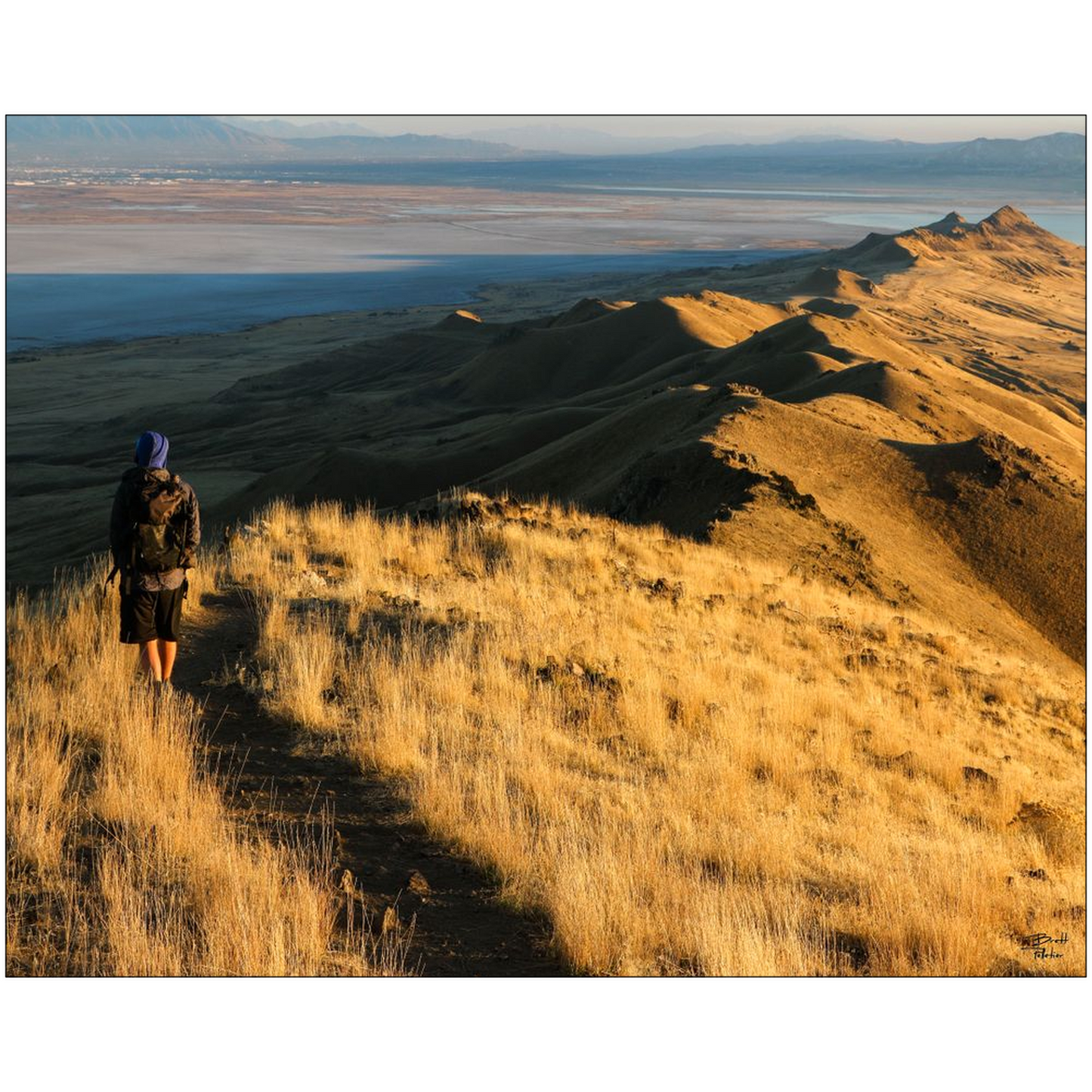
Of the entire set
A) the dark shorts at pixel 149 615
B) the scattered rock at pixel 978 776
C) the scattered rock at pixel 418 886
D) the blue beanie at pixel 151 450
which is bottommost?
the scattered rock at pixel 978 776

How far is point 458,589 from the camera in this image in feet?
36.0

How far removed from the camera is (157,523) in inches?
289

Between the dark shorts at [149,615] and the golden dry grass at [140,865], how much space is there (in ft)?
1.51

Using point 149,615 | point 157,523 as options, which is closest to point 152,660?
point 149,615

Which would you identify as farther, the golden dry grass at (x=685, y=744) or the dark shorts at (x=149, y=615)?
the dark shorts at (x=149, y=615)

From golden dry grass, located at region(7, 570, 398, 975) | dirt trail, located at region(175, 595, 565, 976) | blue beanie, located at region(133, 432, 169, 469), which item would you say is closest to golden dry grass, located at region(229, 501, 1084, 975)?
dirt trail, located at region(175, 595, 565, 976)

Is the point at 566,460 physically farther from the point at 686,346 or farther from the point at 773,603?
the point at 686,346

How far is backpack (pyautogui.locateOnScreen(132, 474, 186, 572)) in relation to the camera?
7250mm

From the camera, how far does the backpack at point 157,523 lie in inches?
285

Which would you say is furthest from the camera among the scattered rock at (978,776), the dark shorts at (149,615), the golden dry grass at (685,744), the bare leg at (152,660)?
the scattered rock at (978,776)

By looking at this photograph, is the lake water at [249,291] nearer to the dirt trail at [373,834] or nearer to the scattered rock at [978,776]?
the dirt trail at [373,834]

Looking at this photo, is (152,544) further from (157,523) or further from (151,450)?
(151,450)

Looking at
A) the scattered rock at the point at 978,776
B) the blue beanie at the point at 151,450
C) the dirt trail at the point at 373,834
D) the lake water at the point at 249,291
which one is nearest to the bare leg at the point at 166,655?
the dirt trail at the point at 373,834

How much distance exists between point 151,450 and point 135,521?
0.48 meters
